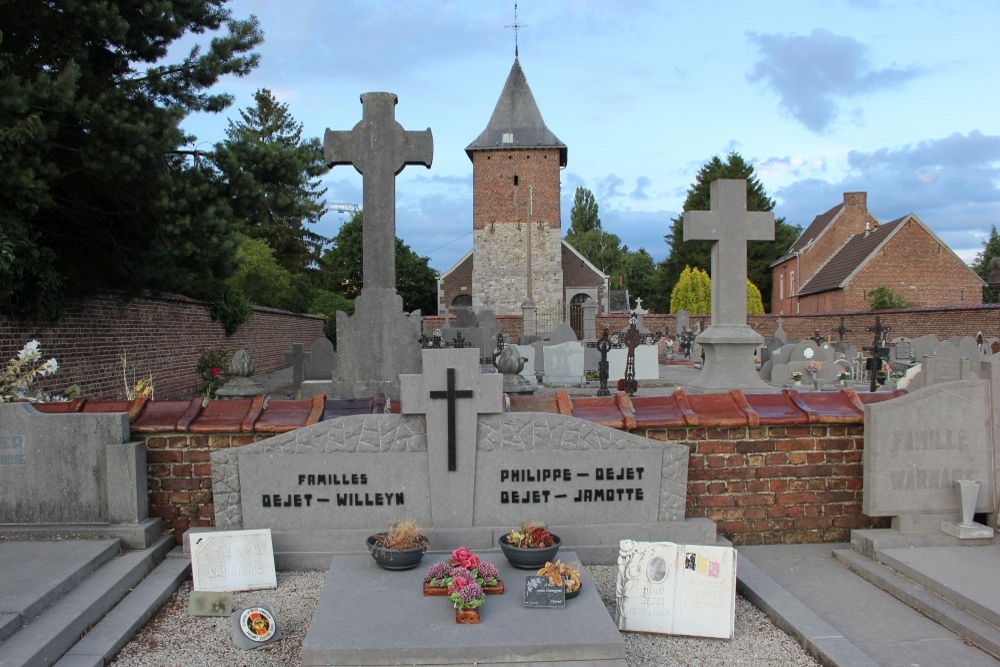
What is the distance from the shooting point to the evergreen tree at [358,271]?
162 feet

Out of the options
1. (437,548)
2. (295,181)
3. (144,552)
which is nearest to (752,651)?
(437,548)

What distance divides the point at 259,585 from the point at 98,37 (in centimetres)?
835

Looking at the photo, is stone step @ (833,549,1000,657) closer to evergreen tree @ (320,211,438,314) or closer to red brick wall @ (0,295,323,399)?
red brick wall @ (0,295,323,399)

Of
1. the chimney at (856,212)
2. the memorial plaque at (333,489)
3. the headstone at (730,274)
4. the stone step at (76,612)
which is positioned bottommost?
the stone step at (76,612)

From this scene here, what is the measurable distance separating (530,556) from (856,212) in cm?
4342

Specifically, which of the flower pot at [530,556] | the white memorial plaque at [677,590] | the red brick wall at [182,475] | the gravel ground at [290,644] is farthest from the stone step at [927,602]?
the red brick wall at [182,475]

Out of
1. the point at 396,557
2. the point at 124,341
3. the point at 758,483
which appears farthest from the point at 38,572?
the point at 124,341

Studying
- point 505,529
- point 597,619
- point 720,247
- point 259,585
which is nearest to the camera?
point 597,619

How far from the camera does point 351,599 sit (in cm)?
349

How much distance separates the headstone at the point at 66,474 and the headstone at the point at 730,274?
688cm

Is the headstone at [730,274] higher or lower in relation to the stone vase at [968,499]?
higher

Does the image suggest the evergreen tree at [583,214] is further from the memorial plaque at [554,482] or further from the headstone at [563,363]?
the memorial plaque at [554,482]

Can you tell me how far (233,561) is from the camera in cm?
411

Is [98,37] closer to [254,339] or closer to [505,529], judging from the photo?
[505,529]
